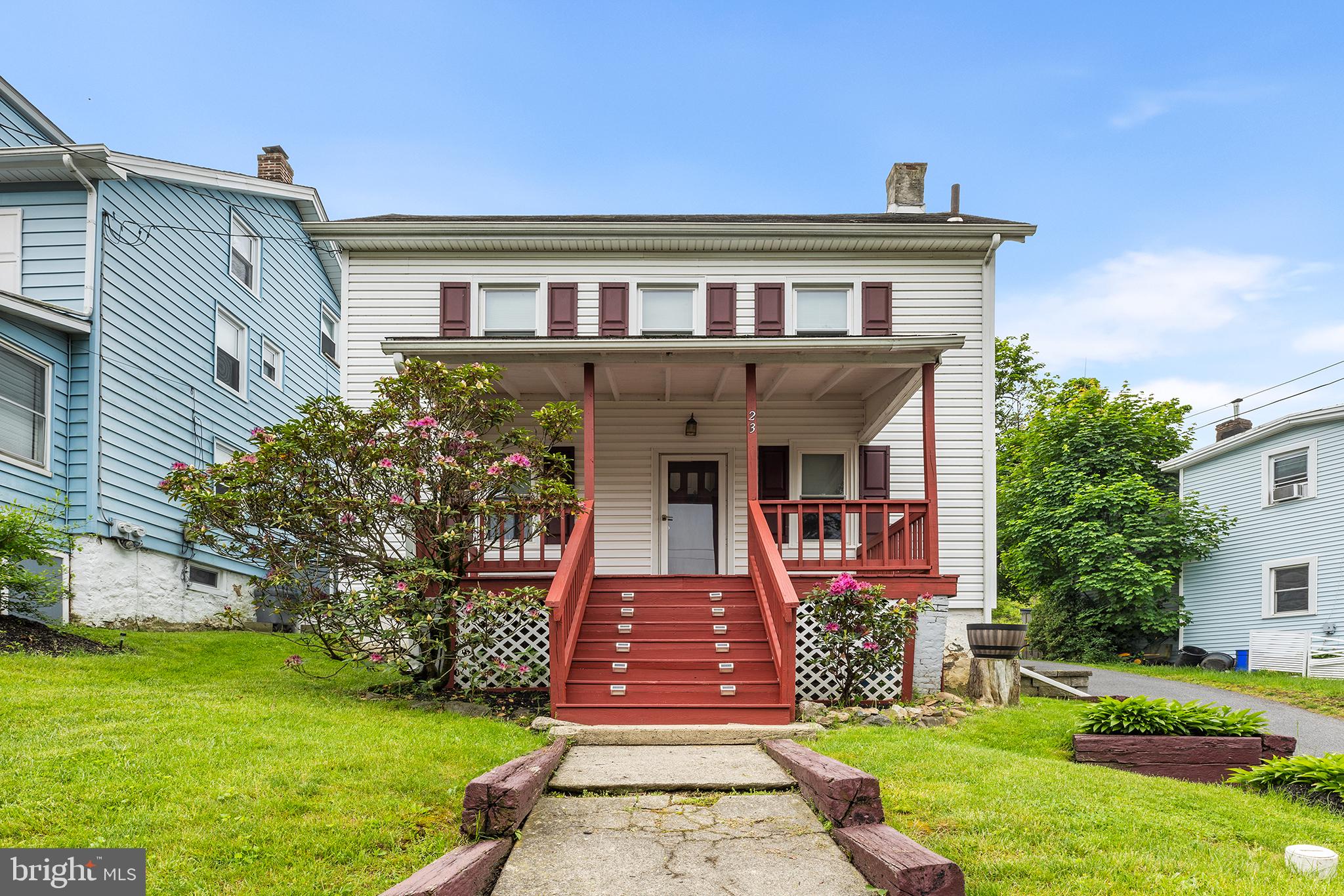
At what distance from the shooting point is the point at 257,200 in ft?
54.0

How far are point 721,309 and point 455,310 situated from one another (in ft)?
11.6

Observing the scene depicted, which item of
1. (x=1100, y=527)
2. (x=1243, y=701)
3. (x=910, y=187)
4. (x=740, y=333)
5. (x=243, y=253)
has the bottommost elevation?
(x=1243, y=701)

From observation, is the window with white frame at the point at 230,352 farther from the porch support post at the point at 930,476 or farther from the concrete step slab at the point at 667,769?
the concrete step slab at the point at 667,769

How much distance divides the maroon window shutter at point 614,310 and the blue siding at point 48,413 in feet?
21.8

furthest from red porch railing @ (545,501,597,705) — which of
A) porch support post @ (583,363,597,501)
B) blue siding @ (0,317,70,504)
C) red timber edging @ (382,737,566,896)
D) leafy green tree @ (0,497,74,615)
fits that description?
blue siding @ (0,317,70,504)

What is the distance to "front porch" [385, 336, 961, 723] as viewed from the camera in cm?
829

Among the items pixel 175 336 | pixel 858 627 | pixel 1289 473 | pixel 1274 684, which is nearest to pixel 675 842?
pixel 858 627

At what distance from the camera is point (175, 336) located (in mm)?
14141

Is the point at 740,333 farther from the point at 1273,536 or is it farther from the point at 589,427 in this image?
the point at 1273,536

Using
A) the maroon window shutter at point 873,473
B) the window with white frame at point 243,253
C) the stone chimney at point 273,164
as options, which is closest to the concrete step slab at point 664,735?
the maroon window shutter at point 873,473

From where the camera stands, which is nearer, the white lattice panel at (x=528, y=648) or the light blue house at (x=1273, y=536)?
the white lattice panel at (x=528, y=648)

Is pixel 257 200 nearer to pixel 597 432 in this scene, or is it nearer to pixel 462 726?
pixel 597 432

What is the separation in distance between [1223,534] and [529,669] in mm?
17064

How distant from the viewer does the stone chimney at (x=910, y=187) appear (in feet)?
48.2
